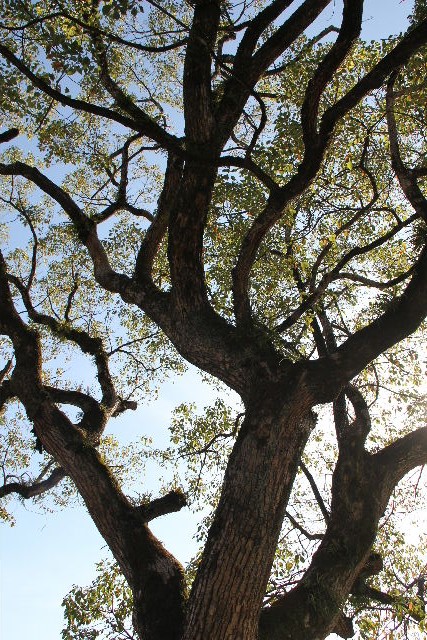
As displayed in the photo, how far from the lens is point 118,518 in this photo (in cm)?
587

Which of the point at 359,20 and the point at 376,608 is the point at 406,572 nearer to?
the point at 376,608

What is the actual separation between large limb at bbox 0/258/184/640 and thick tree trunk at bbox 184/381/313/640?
0.73 meters

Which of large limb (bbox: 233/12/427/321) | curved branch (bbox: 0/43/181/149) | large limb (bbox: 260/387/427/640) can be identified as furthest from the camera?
large limb (bbox: 260/387/427/640)

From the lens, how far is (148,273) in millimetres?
7918

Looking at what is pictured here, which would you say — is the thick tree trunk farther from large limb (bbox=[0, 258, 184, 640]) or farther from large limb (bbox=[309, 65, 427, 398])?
large limb (bbox=[0, 258, 184, 640])

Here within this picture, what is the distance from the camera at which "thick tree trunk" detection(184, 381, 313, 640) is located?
4578 mm

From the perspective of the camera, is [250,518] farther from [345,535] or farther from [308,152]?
[308,152]

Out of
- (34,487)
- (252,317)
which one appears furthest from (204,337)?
(34,487)

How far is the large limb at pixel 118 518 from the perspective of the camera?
5230 mm

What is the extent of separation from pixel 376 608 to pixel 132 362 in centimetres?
810

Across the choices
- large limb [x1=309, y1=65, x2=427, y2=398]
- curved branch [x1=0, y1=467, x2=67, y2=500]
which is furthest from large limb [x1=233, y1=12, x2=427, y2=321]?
curved branch [x1=0, y1=467, x2=67, y2=500]

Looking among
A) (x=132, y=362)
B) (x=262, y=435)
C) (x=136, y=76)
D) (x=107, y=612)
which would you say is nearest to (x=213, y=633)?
(x=262, y=435)

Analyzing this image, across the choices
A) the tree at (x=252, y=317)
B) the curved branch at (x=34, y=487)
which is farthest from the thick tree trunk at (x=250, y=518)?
the curved branch at (x=34, y=487)

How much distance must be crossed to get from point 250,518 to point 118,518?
1.85m
